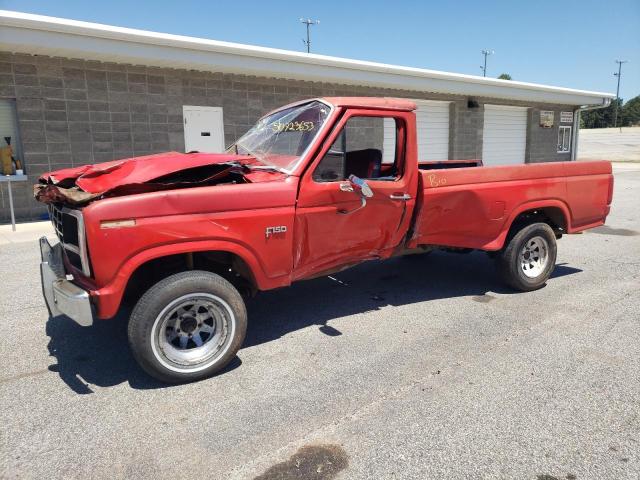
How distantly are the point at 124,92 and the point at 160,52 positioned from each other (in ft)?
4.60

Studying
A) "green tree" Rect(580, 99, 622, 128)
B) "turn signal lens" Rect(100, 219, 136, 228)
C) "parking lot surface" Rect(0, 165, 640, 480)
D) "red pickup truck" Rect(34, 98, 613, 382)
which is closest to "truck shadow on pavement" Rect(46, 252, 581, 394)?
"parking lot surface" Rect(0, 165, 640, 480)

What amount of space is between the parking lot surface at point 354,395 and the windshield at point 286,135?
5.14 ft

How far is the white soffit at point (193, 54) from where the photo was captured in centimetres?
904

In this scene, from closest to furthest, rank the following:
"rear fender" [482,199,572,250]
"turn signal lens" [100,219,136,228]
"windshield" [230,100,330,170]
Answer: "turn signal lens" [100,219,136,228], "windshield" [230,100,330,170], "rear fender" [482,199,572,250]

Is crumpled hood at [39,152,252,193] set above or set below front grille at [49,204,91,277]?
above

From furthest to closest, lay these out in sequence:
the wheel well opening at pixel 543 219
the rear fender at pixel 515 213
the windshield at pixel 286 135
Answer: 1. the wheel well opening at pixel 543 219
2. the rear fender at pixel 515 213
3. the windshield at pixel 286 135

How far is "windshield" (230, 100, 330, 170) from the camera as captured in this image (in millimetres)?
4031

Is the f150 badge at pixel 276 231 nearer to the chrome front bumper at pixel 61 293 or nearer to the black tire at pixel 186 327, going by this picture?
the black tire at pixel 186 327

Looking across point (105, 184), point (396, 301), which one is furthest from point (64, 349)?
point (396, 301)

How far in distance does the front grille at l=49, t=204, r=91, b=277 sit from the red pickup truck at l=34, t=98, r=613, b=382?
14 millimetres

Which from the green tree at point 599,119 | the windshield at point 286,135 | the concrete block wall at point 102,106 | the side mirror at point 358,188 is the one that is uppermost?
the green tree at point 599,119

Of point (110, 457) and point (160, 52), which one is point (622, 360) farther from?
point (160, 52)

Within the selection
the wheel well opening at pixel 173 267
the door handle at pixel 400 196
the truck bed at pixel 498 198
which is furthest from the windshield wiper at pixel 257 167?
the truck bed at pixel 498 198

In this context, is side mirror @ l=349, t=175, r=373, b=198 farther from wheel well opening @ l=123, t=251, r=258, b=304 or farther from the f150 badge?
wheel well opening @ l=123, t=251, r=258, b=304
